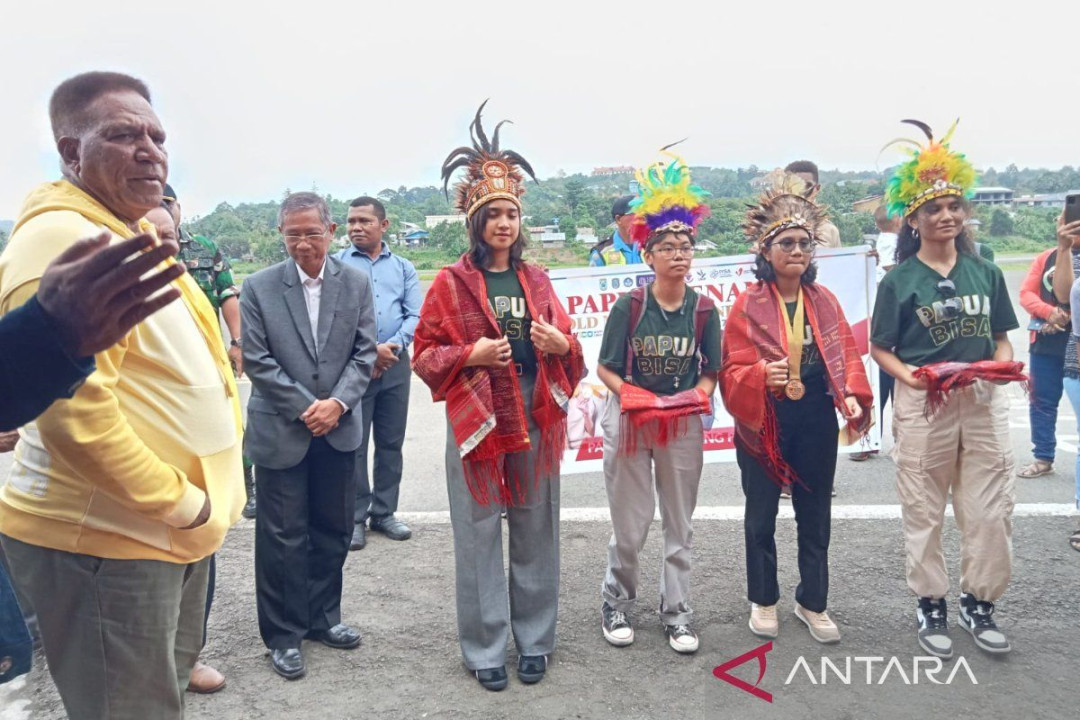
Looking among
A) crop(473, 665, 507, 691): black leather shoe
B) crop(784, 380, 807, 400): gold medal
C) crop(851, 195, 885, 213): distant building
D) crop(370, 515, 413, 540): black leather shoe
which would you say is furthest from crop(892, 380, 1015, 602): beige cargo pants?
crop(370, 515, 413, 540): black leather shoe

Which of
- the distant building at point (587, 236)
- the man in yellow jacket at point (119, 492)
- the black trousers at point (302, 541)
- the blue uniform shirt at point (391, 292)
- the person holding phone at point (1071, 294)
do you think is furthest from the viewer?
the distant building at point (587, 236)

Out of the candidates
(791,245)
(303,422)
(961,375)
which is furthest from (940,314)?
(303,422)

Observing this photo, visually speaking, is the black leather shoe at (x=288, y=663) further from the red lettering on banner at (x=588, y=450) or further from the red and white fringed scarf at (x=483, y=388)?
the red lettering on banner at (x=588, y=450)

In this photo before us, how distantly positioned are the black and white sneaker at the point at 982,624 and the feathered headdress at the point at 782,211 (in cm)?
189

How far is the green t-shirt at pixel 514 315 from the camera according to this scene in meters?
3.54

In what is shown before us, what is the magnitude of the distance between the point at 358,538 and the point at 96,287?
390cm

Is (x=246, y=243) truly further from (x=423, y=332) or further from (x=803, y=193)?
(x=803, y=193)

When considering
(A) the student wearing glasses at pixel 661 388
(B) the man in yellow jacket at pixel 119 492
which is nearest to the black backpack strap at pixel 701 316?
(A) the student wearing glasses at pixel 661 388

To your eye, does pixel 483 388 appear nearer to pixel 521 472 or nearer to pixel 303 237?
pixel 521 472

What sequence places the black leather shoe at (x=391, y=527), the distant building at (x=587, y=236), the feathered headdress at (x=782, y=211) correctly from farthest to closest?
the distant building at (x=587, y=236), the black leather shoe at (x=391, y=527), the feathered headdress at (x=782, y=211)

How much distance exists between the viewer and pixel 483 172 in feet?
11.8

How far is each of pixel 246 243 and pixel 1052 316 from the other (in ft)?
19.6

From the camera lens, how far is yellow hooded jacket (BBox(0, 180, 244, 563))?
187cm

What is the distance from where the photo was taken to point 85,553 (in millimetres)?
2064
